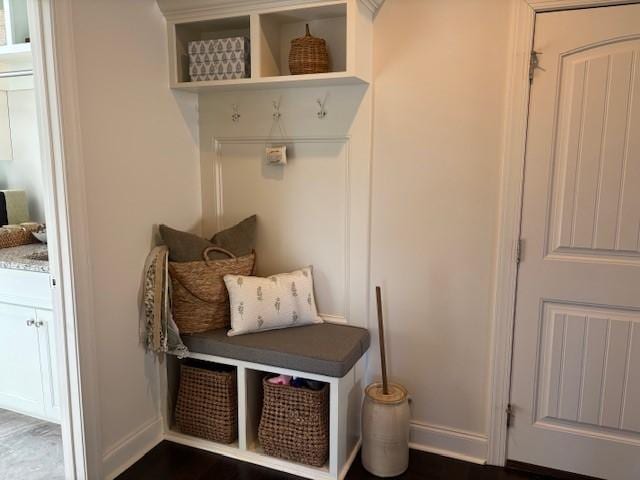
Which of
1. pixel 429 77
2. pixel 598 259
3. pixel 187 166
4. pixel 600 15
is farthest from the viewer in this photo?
pixel 187 166

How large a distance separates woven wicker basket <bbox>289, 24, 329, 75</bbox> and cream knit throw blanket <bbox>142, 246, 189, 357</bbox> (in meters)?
1.07

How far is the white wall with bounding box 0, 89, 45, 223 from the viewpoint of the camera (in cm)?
318

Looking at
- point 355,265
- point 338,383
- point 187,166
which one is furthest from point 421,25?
point 338,383

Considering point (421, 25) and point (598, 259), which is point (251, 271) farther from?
point (598, 259)

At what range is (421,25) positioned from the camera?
225 cm

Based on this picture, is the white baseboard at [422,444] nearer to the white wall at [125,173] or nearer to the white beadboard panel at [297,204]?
the white wall at [125,173]

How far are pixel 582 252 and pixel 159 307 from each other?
1.90 m

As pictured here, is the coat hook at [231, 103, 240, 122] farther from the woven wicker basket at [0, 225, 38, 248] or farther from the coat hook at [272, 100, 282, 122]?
the woven wicker basket at [0, 225, 38, 248]

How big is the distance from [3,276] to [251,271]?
128cm

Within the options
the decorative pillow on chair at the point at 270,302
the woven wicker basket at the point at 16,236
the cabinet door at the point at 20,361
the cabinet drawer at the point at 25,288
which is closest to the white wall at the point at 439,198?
the decorative pillow on chair at the point at 270,302

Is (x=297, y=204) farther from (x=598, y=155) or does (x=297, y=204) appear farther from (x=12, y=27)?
(x=12, y=27)

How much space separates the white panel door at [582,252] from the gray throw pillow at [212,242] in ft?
4.43

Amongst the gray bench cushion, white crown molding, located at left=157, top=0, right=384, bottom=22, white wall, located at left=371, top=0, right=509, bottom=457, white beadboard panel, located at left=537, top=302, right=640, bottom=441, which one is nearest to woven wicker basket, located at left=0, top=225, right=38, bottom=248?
the gray bench cushion

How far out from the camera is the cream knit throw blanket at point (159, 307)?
92.9 inches
